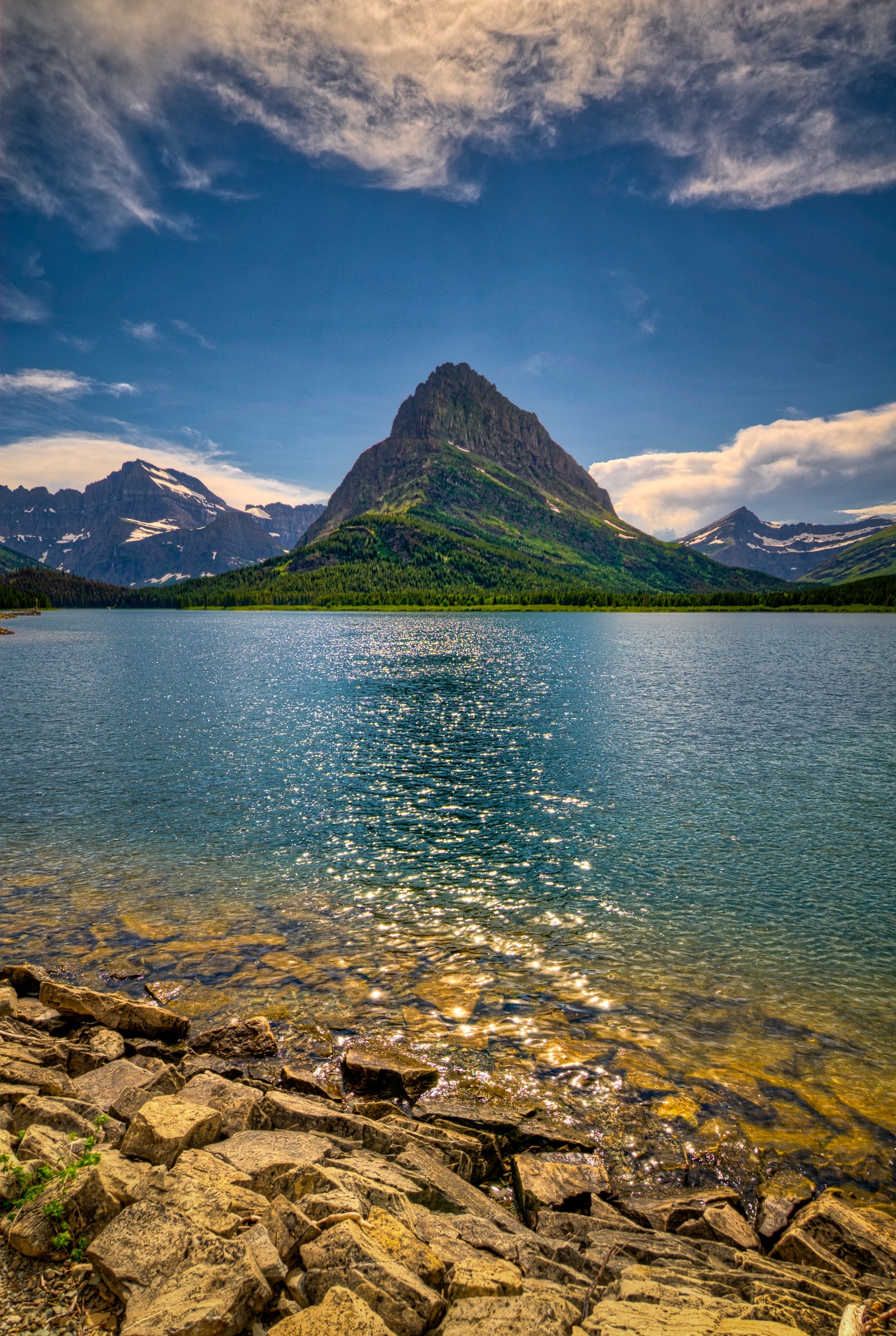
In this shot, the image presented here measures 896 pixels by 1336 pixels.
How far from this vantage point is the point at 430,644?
594ft

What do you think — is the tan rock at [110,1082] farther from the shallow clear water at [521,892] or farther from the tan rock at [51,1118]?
the shallow clear water at [521,892]

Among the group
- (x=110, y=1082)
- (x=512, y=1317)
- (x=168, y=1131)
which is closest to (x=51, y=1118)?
(x=168, y=1131)

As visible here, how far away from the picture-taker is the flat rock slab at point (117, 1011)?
18.8m

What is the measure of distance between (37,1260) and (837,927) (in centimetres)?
2818

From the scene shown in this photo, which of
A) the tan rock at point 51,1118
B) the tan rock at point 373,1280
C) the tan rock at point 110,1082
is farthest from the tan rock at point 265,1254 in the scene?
the tan rock at point 110,1082

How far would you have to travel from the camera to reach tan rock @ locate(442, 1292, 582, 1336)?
8.32 m

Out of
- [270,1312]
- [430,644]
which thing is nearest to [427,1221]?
[270,1312]

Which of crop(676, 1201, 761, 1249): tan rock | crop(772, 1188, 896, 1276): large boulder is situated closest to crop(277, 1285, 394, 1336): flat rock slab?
crop(676, 1201, 761, 1249): tan rock

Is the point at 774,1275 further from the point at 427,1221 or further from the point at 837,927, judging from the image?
the point at 837,927

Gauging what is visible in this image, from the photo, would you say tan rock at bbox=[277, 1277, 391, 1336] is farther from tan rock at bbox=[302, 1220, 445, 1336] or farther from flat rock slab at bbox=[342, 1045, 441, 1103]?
flat rock slab at bbox=[342, 1045, 441, 1103]

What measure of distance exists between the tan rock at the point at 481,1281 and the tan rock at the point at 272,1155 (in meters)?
3.50

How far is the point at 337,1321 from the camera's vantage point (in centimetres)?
802

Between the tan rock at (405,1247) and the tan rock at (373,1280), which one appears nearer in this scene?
the tan rock at (373,1280)

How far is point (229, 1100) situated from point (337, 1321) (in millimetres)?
8063
